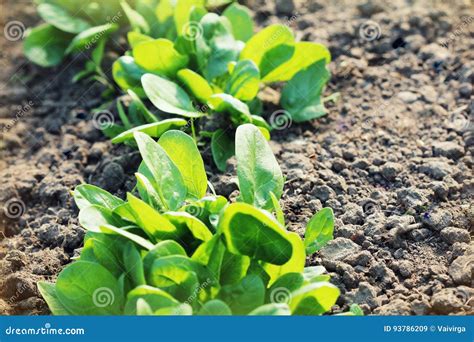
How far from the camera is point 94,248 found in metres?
2.40

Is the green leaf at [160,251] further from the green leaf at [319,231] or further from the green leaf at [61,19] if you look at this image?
the green leaf at [61,19]

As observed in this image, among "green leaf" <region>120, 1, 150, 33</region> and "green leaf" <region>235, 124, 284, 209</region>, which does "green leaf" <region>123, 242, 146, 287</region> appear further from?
"green leaf" <region>120, 1, 150, 33</region>

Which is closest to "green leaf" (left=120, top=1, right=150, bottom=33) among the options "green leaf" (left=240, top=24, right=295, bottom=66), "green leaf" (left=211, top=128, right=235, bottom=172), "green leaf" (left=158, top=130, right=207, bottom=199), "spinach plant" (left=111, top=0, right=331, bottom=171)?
"spinach plant" (left=111, top=0, right=331, bottom=171)

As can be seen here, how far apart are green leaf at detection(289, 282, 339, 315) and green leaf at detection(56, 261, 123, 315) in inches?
21.6

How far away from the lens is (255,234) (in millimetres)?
2305

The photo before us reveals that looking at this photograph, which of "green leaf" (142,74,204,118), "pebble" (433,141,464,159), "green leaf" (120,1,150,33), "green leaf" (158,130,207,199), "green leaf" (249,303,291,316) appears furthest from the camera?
"green leaf" (120,1,150,33)

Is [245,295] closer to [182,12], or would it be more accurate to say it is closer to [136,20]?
[182,12]

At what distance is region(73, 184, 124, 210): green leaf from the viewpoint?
2.54m

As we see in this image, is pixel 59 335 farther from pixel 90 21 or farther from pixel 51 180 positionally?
pixel 90 21

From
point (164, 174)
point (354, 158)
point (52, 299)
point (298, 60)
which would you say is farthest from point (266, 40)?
point (52, 299)

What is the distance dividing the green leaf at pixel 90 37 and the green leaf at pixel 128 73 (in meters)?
0.31

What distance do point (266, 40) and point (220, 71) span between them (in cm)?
26

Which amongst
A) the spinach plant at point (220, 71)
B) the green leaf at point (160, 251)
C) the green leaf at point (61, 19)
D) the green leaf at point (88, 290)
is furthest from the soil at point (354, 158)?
the green leaf at point (160, 251)

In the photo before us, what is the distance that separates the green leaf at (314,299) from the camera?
2.23m
